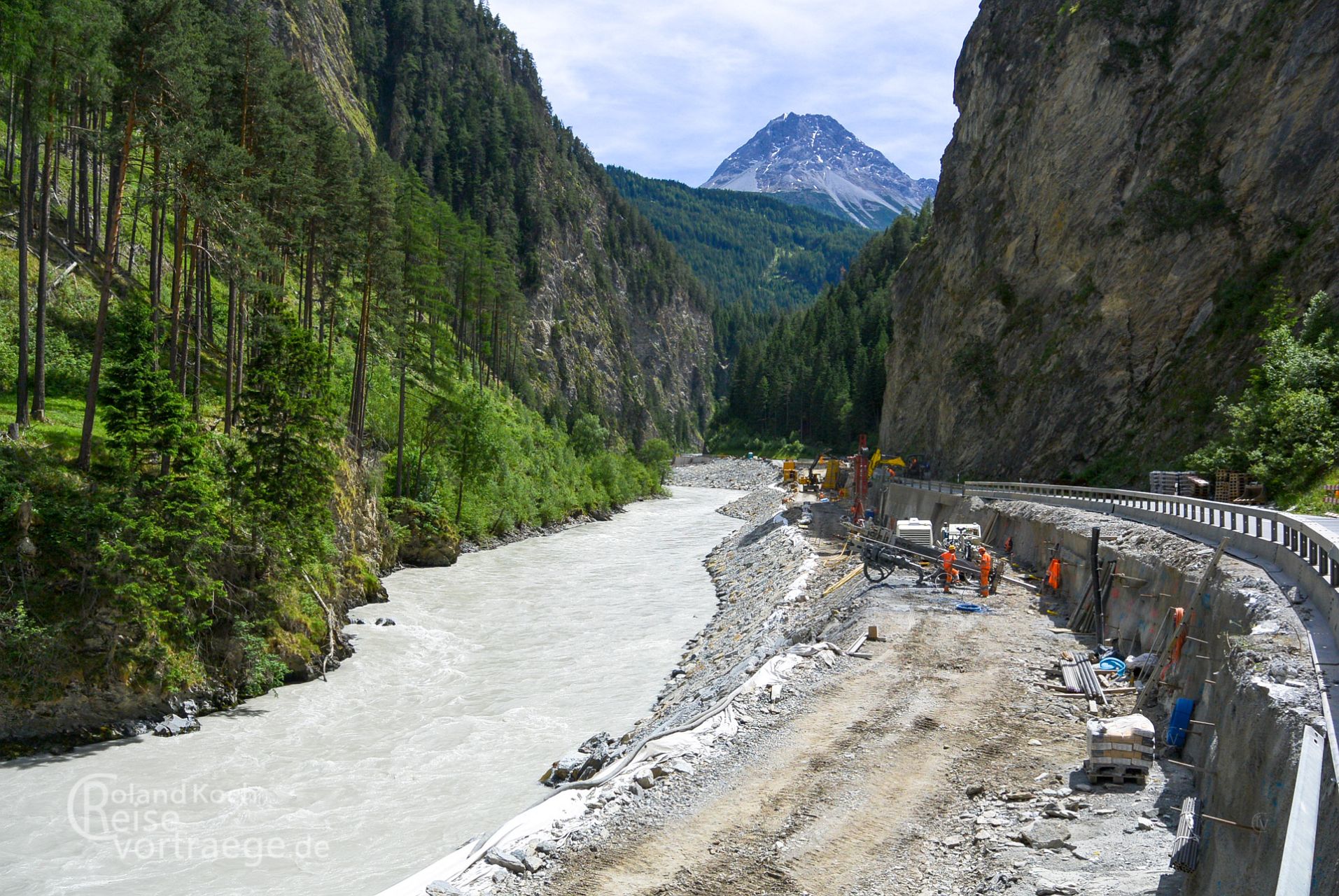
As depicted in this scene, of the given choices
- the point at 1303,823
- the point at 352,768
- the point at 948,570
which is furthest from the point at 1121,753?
the point at 948,570

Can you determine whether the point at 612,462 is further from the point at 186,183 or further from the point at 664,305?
the point at 664,305

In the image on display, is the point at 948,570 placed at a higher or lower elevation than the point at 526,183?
lower

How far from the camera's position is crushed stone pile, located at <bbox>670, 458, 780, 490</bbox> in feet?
344

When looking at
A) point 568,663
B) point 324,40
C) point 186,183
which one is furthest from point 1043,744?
point 324,40

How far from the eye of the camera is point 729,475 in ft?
379

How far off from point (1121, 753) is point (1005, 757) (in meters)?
1.74

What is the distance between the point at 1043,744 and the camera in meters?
12.8

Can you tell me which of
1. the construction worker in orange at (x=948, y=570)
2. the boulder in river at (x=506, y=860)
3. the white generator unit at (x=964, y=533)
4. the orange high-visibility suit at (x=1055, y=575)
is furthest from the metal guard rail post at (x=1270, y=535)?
the boulder in river at (x=506, y=860)

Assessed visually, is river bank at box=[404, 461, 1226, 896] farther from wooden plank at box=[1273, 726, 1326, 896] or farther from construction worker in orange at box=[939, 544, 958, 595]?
construction worker in orange at box=[939, 544, 958, 595]

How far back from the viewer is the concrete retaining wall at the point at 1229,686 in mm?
7051

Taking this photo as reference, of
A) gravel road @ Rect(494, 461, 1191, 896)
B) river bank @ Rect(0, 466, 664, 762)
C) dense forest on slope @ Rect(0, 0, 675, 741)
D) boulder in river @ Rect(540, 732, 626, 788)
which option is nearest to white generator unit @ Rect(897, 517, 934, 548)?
gravel road @ Rect(494, 461, 1191, 896)

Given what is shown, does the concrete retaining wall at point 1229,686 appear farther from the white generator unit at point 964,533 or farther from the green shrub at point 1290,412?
the white generator unit at point 964,533

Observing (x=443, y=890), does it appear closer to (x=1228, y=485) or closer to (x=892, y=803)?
(x=892, y=803)

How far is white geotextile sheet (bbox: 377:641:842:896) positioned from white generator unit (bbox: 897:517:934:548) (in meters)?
17.6
